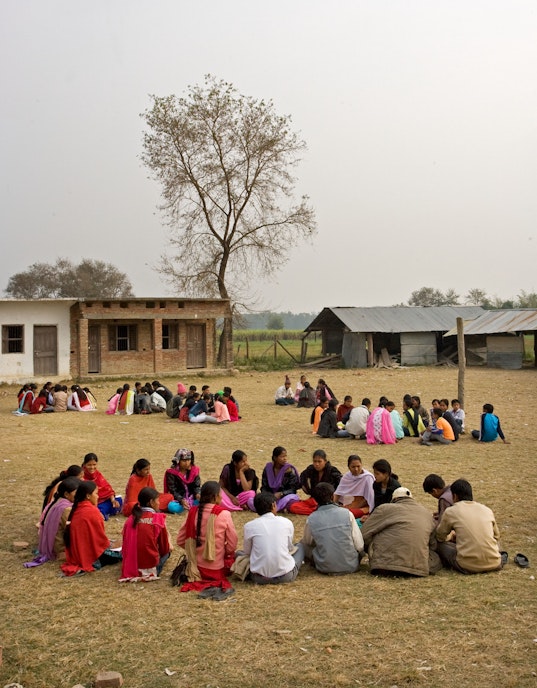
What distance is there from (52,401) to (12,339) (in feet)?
28.0

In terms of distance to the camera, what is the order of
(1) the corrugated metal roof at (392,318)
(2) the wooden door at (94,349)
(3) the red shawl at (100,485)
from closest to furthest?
1. (3) the red shawl at (100,485)
2. (2) the wooden door at (94,349)
3. (1) the corrugated metal roof at (392,318)

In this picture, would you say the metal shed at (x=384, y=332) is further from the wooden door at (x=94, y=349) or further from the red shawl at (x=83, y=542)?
the red shawl at (x=83, y=542)

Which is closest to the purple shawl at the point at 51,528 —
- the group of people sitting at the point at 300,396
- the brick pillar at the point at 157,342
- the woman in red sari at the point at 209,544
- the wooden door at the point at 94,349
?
the woman in red sari at the point at 209,544

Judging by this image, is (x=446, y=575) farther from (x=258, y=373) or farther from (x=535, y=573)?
(x=258, y=373)

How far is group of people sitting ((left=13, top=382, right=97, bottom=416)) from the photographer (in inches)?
749

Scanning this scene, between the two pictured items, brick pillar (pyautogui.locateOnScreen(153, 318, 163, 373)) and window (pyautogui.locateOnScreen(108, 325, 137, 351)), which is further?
brick pillar (pyautogui.locateOnScreen(153, 318, 163, 373))

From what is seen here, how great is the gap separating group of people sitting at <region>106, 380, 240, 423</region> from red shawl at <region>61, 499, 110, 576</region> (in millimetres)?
9858

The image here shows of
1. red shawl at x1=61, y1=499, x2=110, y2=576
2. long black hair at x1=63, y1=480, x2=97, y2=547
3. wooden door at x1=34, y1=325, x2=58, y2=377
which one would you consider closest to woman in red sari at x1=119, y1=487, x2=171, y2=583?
red shawl at x1=61, y1=499, x2=110, y2=576

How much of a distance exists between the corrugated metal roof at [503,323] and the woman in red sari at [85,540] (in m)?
27.6

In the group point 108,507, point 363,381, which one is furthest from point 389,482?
point 363,381

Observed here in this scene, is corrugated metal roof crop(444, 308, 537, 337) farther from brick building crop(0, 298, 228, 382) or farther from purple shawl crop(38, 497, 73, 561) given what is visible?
purple shawl crop(38, 497, 73, 561)

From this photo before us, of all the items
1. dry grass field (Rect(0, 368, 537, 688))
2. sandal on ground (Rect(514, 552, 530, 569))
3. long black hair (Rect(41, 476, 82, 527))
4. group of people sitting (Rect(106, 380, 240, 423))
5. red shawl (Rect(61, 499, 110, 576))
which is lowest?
dry grass field (Rect(0, 368, 537, 688))

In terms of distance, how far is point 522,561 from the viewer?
22.4 feet

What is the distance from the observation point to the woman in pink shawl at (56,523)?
7.35 meters
